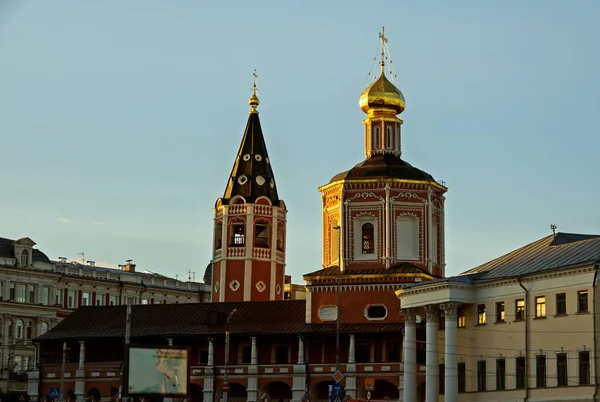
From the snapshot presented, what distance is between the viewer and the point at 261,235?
102 meters

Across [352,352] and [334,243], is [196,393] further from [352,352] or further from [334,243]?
[334,243]

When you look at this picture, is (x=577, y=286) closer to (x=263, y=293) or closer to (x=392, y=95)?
(x=392, y=95)

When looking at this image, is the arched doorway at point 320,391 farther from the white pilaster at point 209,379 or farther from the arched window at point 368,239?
the arched window at point 368,239

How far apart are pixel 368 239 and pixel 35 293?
3898 cm

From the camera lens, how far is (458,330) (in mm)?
67875

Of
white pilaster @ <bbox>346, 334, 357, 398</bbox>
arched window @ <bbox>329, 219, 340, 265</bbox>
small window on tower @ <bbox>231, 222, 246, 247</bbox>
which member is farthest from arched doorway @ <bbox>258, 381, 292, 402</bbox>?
small window on tower @ <bbox>231, 222, 246, 247</bbox>

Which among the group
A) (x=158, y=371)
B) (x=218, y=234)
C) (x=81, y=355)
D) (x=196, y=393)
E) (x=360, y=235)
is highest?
(x=218, y=234)

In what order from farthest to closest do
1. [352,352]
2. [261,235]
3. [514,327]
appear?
1. [261,235]
2. [352,352]
3. [514,327]

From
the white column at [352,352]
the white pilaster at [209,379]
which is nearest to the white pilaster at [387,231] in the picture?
the white column at [352,352]

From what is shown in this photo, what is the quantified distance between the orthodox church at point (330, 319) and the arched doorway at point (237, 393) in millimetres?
91

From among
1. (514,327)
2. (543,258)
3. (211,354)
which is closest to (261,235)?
(211,354)

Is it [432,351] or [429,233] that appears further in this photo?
[429,233]

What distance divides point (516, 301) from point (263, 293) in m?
38.4

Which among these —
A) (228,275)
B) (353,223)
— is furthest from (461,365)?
(228,275)
